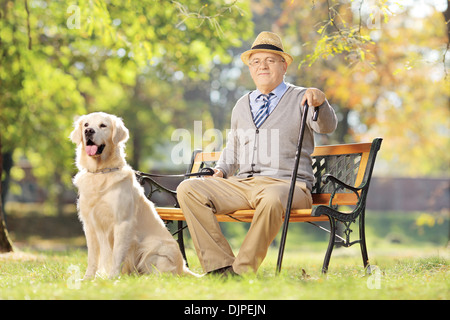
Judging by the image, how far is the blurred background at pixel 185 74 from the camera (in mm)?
7750

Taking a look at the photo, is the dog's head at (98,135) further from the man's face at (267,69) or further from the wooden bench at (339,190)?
the man's face at (267,69)

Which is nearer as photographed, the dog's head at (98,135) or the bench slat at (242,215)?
the bench slat at (242,215)

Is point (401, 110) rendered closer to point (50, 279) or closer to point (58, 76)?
point (58, 76)

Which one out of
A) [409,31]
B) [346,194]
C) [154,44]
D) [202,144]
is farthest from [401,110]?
[346,194]

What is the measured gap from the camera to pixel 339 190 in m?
4.89

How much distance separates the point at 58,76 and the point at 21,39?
8.74 ft

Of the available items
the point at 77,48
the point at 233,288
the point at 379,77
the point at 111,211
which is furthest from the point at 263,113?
the point at 379,77

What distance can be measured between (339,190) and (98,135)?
2107mm

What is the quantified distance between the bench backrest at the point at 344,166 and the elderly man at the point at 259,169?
14.4 inches

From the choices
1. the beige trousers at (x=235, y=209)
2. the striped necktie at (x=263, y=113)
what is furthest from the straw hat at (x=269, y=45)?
the beige trousers at (x=235, y=209)

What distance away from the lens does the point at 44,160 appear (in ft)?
48.6

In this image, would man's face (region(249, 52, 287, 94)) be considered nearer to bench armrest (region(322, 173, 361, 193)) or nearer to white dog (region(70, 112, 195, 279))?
bench armrest (region(322, 173, 361, 193))

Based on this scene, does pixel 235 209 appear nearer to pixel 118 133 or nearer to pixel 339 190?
pixel 339 190

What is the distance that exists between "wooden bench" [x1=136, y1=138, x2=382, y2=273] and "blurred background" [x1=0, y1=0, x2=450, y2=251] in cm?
124
